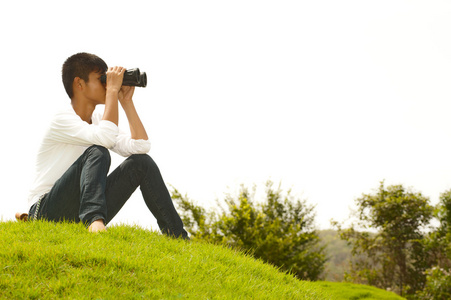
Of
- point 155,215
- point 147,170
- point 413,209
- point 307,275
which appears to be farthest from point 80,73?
point 413,209

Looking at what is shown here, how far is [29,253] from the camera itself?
3688 mm

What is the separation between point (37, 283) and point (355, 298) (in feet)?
18.8

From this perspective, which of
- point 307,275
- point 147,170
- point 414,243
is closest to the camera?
point 147,170

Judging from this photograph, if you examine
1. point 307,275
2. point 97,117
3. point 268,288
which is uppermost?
point 97,117

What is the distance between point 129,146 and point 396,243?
438 inches

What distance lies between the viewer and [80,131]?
4340 mm

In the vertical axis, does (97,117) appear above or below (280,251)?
above

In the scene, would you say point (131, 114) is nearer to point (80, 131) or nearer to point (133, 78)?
point (133, 78)

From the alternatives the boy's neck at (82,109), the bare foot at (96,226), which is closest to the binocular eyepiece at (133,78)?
the boy's neck at (82,109)

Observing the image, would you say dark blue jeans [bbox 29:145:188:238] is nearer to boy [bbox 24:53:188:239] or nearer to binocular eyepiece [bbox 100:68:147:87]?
boy [bbox 24:53:188:239]

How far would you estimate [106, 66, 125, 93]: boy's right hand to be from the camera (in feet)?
15.0

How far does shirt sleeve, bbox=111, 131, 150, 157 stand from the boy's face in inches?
18.5

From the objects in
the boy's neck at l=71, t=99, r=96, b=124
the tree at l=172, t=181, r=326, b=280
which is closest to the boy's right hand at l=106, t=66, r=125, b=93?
the boy's neck at l=71, t=99, r=96, b=124

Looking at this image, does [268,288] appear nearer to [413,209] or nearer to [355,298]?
[355,298]
